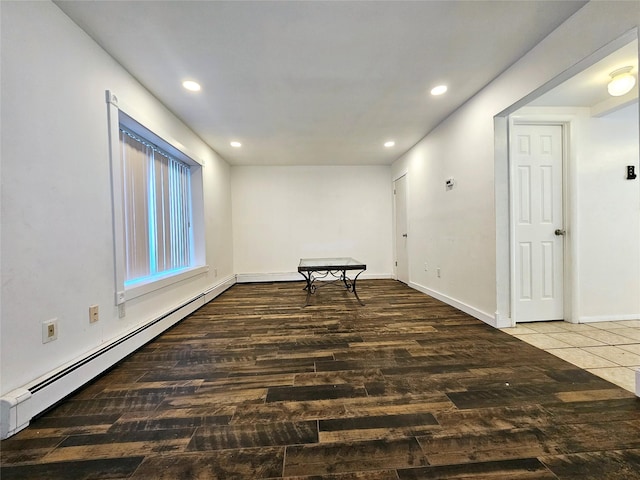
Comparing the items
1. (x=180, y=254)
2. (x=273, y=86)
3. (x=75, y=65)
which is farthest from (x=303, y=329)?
(x=75, y=65)

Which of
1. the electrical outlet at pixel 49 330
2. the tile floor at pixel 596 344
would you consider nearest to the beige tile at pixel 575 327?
the tile floor at pixel 596 344

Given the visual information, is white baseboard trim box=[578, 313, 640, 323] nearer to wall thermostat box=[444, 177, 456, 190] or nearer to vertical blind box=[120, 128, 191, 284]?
wall thermostat box=[444, 177, 456, 190]

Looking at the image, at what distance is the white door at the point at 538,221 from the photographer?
2.83 metres

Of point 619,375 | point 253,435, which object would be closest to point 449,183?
point 619,375

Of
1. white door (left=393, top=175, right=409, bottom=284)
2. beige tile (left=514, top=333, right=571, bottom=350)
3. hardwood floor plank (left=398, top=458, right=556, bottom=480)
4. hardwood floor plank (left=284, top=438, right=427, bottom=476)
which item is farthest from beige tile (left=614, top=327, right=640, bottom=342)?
white door (left=393, top=175, right=409, bottom=284)

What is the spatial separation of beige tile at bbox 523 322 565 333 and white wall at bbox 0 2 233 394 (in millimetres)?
3812

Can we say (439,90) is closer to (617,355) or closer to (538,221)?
(538,221)

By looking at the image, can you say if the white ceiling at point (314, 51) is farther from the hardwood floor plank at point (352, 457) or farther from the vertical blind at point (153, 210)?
the hardwood floor plank at point (352, 457)

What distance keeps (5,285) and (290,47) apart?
2.33 m

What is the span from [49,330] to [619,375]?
3.59 m

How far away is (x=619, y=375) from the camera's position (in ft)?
5.69

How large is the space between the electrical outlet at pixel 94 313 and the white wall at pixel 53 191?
0.11ft

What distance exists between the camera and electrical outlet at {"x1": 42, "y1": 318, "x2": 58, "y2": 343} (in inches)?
60.2

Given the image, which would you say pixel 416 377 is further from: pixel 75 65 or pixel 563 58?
pixel 75 65
